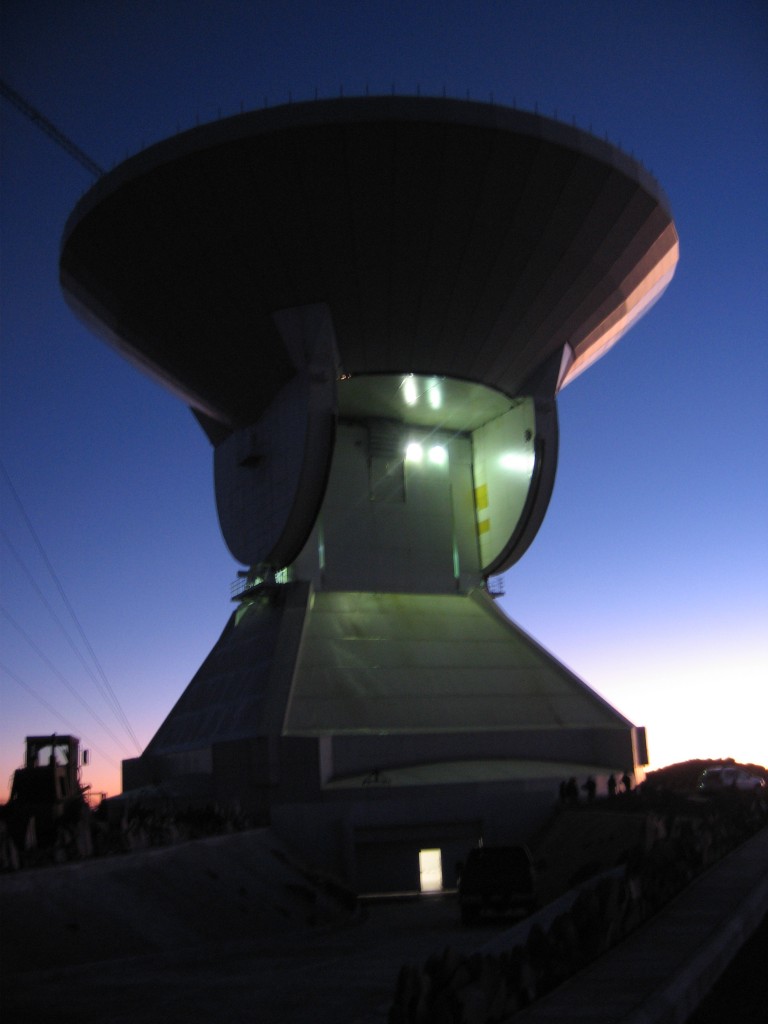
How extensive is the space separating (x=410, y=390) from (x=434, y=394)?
2.97ft

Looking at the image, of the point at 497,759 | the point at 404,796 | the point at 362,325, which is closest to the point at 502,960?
the point at 404,796

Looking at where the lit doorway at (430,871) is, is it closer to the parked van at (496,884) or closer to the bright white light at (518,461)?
the parked van at (496,884)

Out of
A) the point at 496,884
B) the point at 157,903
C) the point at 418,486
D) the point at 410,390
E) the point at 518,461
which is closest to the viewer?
the point at 157,903

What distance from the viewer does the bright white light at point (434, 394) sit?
98.5 ft

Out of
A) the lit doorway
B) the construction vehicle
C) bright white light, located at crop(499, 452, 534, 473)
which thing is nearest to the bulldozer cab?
the construction vehicle

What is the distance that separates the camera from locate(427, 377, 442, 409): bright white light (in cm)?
3002

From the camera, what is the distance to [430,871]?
78.3 ft

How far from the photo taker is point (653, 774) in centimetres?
4941

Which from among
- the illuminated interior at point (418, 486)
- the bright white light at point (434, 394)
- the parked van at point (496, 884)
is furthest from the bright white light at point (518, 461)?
the parked van at point (496, 884)

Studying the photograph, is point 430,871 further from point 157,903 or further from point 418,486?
point 418,486

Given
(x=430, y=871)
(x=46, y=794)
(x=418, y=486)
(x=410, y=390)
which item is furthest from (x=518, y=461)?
(x=46, y=794)

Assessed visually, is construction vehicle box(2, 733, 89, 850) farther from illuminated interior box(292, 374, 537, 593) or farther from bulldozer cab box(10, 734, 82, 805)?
illuminated interior box(292, 374, 537, 593)

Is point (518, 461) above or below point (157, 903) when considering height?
above

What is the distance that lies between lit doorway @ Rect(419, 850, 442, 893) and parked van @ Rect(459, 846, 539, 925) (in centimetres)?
685
